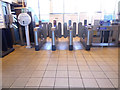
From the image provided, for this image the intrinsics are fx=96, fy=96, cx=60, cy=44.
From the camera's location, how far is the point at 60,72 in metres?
2.23

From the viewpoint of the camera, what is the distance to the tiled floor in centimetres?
184

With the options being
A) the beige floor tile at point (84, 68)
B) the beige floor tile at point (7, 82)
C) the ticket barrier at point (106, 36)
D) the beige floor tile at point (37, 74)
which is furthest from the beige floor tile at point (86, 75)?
the ticket barrier at point (106, 36)

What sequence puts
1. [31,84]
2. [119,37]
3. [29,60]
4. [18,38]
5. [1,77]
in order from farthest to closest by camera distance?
[18,38] < [119,37] < [29,60] < [1,77] < [31,84]

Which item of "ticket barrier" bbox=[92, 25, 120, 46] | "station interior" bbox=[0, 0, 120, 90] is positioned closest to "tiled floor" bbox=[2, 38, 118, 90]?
"station interior" bbox=[0, 0, 120, 90]

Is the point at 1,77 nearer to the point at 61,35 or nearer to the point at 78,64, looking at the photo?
the point at 78,64

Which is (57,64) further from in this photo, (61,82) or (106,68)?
(106,68)

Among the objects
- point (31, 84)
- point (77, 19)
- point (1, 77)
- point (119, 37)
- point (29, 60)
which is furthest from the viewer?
point (77, 19)

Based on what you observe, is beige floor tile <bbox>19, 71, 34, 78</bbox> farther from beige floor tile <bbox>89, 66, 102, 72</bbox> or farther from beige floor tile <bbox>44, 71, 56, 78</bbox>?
beige floor tile <bbox>89, 66, 102, 72</bbox>

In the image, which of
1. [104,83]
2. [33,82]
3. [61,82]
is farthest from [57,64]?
[104,83]

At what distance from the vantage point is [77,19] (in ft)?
20.1

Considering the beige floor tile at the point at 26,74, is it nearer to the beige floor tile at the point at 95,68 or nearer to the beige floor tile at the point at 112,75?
the beige floor tile at the point at 95,68

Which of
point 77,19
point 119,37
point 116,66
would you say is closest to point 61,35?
point 77,19

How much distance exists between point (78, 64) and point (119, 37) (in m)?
2.57

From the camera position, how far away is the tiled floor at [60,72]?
6.04 ft
